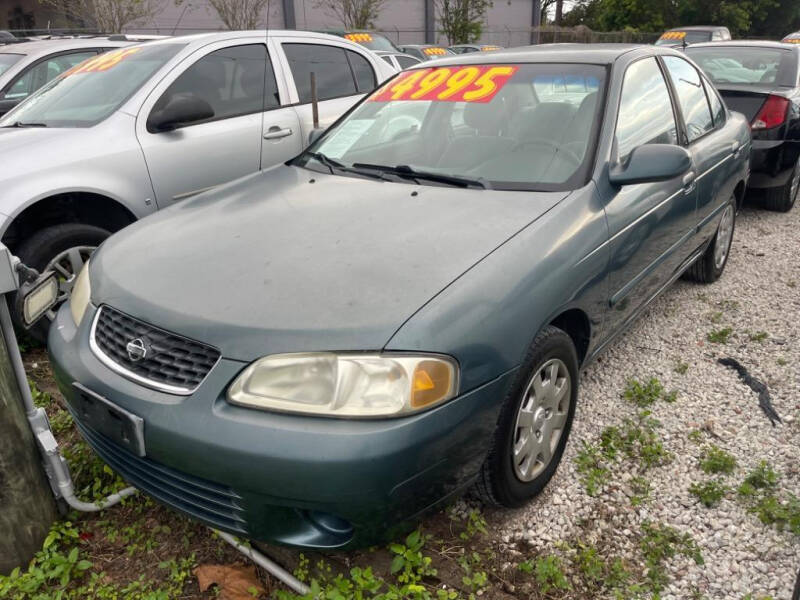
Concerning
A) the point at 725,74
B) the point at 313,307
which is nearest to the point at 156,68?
the point at 313,307

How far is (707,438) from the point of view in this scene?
277cm

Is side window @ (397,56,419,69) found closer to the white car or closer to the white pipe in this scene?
the white car

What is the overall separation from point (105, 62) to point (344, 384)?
3.64m

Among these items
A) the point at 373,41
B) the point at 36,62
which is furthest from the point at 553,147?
the point at 373,41

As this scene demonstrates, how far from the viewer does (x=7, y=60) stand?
20.2ft

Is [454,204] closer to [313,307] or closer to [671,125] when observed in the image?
[313,307]

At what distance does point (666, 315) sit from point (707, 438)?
1.33m

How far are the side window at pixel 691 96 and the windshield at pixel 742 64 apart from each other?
2508 millimetres

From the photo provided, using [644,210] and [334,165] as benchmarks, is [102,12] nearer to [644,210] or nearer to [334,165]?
[334,165]

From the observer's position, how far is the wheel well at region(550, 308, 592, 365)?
2.38 m

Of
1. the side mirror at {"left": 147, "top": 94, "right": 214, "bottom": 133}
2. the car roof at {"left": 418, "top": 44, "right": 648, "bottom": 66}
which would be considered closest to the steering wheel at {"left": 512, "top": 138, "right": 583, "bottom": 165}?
the car roof at {"left": 418, "top": 44, "right": 648, "bottom": 66}

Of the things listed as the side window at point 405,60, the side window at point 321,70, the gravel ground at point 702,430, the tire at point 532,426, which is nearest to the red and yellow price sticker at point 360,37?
the side window at point 405,60

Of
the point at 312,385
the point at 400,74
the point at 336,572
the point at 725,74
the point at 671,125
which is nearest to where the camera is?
the point at 312,385

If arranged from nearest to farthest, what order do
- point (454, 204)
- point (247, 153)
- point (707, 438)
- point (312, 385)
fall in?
point (312, 385)
point (454, 204)
point (707, 438)
point (247, 153)
